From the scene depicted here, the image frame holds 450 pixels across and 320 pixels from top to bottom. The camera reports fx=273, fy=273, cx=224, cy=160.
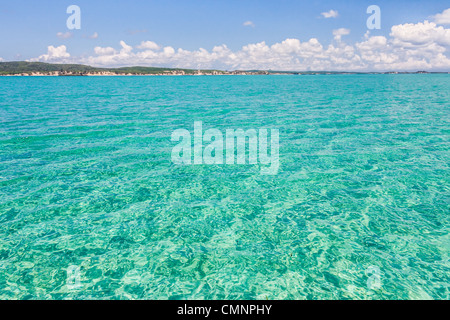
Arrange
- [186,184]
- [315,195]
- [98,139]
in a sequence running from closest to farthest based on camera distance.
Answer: [315,195]
[186,184]
[98,139]

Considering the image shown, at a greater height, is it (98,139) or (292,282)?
(98,139)

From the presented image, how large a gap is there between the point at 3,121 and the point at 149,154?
83.4 ft

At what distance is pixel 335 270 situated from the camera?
940 centimetres

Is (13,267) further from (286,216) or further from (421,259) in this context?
(421,259)

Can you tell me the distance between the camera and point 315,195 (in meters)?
14.6

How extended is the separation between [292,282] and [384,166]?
13332mm

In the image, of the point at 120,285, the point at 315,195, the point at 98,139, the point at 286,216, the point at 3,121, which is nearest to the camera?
the point at 120,285

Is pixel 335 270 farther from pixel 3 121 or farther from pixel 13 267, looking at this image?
pixel 3 121

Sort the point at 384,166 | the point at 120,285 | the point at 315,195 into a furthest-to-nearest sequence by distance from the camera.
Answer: the point at 384,166, the point at 315,195, the point at 120,285

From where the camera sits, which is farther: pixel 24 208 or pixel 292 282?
pixel 24 208

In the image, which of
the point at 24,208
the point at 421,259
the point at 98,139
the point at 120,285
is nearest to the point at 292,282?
the point at 421,259
